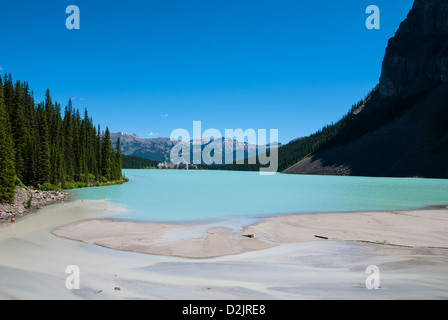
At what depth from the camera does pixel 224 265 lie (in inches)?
487

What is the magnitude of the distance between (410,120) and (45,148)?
497 ft

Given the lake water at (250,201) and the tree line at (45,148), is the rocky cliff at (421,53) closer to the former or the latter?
the lake water at (250,201)

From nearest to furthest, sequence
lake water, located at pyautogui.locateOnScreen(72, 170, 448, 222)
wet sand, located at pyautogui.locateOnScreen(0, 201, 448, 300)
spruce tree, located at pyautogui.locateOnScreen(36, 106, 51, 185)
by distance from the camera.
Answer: wet sand, located at pyautogui.locateOnScreen(0, 201, 448, 300)
lake water, located at pyautogui.locateOnScreen(72, 170, 448, 222)
spruce tree, located at pyautogui.locateOnScreen(36, 106, 51, 185)

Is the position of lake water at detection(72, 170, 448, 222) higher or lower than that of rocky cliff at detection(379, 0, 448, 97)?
lower

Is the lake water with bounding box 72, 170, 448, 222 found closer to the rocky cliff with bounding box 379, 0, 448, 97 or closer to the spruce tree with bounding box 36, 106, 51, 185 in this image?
the spruce tree with bounding box 36, 106, 51, 185

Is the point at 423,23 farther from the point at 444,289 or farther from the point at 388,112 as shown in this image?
the point at 444,289

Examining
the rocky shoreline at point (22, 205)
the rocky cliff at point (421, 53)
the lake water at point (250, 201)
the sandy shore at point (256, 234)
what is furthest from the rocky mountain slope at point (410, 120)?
the rocky shoreline at point (22, 205)

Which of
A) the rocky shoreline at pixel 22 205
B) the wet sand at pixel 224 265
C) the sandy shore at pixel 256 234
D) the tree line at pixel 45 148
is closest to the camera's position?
the wet sand at pixel 224 265

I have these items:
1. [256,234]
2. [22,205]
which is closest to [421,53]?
[256,234]

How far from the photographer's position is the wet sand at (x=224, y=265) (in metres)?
9.23

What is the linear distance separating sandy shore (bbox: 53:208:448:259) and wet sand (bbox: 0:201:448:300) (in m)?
0.09

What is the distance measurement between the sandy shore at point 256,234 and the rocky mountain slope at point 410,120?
107690 mm

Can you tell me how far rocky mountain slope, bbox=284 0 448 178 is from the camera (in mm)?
122188

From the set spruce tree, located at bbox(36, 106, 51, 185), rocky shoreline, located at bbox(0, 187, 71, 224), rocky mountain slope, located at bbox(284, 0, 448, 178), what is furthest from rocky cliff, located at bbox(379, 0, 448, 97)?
rocky shoreline, located at bbox(0, 187, 71, 224)
